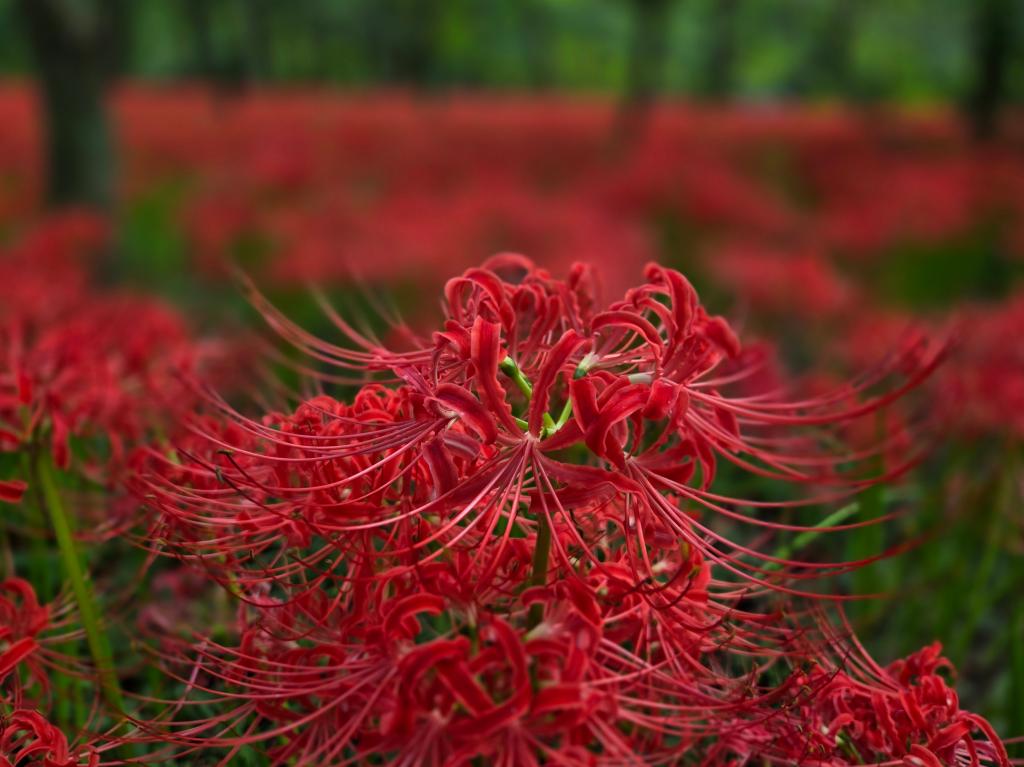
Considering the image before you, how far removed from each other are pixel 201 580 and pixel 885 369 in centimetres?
116

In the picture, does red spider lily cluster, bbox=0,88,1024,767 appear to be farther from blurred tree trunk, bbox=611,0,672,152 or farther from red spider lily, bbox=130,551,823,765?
blurred tree trunk, bbox=611,0,672,152

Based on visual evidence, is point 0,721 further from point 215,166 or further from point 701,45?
point 701,45

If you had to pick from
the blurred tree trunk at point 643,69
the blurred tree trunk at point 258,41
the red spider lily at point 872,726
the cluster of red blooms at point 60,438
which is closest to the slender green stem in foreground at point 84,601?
the cluster of red blooms at point 60,438

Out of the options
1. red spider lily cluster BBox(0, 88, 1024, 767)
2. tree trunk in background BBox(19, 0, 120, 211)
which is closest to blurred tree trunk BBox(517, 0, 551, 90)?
tree trunk in background BBox(19, 0, 120, 211)

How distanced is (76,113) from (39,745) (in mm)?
6304

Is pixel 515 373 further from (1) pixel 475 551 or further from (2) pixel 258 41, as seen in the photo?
(2) pixel 258 41

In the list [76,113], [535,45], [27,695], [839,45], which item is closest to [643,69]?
[76,113]

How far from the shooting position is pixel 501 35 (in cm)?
4453

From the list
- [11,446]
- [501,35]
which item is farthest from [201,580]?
[501,35]

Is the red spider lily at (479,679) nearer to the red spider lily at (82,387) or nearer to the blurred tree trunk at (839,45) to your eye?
the red spider lily at (82,387)

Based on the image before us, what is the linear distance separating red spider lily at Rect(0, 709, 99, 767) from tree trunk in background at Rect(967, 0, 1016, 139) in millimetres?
14021

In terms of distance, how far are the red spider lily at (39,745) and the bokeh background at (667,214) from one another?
727 mm

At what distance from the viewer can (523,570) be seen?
1.05 metres

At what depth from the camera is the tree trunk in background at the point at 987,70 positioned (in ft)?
43.4
